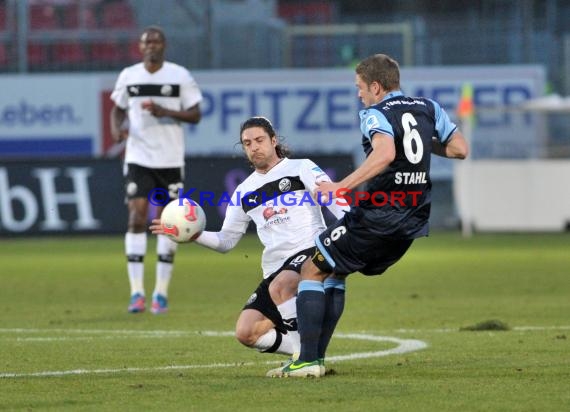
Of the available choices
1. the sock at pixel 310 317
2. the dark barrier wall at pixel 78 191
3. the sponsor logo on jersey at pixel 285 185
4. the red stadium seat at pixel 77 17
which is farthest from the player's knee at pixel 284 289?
the red stadium seat at pixel 77 17

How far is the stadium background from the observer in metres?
28.4

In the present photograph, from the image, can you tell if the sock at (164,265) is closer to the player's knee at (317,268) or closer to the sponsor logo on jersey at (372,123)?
the player's knee at (317,268)

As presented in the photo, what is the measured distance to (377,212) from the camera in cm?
742

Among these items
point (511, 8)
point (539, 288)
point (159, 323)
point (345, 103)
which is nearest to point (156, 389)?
point (159, 323)

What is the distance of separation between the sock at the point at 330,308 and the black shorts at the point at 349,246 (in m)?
0.20

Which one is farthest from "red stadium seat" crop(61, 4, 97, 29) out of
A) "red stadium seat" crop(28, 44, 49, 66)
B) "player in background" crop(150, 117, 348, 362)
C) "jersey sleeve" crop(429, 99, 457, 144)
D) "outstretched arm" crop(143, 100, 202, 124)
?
"jersey sleeve" crop(429, 99, 457, 144)

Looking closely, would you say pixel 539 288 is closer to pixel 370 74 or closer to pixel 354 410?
pixel 370 74

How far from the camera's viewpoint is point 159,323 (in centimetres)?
1126

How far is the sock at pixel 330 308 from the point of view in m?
7.66

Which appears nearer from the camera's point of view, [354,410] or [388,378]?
[354,410]

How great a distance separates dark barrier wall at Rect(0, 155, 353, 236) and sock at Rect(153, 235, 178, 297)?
1153cm

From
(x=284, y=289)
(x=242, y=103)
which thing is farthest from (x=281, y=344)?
(x=242, y=103)

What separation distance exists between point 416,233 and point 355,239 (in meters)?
0.34

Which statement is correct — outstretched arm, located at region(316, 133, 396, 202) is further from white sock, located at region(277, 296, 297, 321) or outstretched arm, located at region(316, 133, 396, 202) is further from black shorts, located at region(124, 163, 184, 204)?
black shorts, located at region(124, 163, 184, 204)
